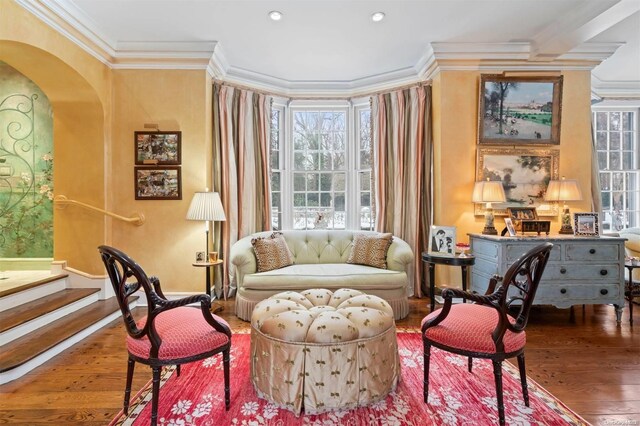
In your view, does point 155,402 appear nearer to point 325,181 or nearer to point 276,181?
point 276,181

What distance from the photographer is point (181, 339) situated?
1.91 meters

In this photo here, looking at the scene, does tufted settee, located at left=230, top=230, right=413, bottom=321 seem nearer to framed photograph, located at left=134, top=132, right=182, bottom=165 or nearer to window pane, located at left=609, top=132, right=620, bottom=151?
framed photograph, located at left=134, top=132, right=182, bottom=165

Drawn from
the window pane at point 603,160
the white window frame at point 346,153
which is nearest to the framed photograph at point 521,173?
the white window frame at point 346,153

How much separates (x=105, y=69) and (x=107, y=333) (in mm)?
3058

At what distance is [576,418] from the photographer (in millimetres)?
1951

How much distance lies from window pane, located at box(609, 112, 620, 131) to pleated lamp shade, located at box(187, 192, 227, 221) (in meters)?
6.09

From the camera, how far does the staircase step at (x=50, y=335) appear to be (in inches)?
96.5

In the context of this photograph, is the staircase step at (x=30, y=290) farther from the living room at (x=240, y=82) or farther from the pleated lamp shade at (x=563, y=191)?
the pleated lamp shade at (x=563, y=191)

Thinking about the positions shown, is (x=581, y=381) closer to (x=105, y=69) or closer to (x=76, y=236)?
(x=76, y=236)

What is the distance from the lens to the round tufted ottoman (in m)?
1.97

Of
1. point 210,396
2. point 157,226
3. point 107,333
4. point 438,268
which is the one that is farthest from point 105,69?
point 438,268

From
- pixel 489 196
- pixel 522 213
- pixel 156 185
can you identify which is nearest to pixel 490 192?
pixel 489 196

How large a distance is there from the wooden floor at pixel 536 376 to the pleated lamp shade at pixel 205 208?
1226 millimetres

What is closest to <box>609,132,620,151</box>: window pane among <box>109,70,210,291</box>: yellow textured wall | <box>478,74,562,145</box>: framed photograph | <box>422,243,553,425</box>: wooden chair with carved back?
<box>478,74,562,145</box>: framed photograph
